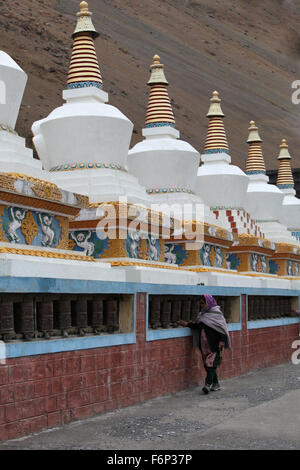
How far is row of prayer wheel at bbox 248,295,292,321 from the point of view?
1357 cm

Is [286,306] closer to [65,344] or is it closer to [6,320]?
[65,344]

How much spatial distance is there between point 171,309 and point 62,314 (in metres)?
2.82

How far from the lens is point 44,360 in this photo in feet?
23.5

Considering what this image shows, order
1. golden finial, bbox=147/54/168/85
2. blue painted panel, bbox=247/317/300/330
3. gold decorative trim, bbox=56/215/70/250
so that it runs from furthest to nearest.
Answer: golden finial, bbox=147/54/168/85, blue painted panel, bbox=247/317/300/330, gold decorative trim, bbox=56/215/70/250

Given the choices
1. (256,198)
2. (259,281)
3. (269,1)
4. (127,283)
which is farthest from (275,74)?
(127,283)

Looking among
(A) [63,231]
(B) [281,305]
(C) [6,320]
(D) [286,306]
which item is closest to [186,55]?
(D) [286,306]

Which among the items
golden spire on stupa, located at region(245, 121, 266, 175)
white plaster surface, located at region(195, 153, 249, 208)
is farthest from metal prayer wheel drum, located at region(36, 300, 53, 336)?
golden spire on stupa, located at region(245, 121, 266, 175)

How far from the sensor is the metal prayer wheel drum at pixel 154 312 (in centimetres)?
966

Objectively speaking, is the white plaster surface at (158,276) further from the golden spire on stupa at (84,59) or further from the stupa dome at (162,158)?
the golden spire on stupa at (84,59)

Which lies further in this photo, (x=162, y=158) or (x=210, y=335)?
(x=162, y=158)

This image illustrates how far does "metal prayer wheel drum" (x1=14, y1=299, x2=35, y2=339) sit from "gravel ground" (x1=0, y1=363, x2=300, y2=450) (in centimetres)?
98

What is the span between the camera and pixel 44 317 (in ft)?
24.7

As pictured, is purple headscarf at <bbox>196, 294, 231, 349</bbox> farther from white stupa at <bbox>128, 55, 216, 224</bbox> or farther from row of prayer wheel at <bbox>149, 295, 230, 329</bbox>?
white stupa at <bbox>128, 55, 216, 224</bbox>

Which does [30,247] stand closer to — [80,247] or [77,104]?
[80,247]
